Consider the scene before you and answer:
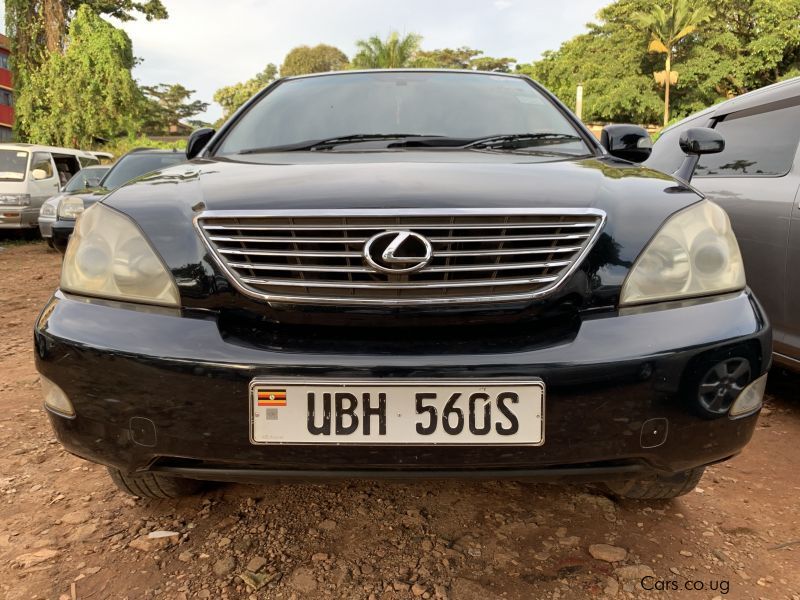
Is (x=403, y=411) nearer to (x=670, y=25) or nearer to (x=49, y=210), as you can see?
(x=49, y=210)

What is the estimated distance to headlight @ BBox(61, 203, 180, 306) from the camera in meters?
1.48

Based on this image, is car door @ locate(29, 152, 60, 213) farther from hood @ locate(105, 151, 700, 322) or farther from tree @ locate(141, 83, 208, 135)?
tree @ locate(141, 83, 208, 135)

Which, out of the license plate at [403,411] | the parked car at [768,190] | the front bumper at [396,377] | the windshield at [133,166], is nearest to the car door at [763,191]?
the parked car at [768,190]

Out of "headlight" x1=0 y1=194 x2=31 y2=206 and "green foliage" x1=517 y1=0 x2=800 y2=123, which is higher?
"green foliage" x1=517 y1=0 x2=800 y2=123

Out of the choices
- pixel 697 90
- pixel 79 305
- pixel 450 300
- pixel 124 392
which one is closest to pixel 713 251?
pixel 450 300

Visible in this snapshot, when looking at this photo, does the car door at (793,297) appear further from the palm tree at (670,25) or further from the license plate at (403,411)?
the palm tree at (670,25)

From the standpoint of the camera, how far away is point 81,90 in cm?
2320

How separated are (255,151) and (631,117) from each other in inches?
1226

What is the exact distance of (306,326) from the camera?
1456 millimetres

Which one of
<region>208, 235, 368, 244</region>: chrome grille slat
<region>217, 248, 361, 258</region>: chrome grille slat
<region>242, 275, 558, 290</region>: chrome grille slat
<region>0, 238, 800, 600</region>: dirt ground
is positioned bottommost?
<region>0, 238, 800, 600</region>: dirt ground

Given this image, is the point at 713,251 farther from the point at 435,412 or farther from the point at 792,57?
the point at 792,57

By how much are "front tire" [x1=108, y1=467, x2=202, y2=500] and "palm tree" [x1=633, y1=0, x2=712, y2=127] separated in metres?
29.2

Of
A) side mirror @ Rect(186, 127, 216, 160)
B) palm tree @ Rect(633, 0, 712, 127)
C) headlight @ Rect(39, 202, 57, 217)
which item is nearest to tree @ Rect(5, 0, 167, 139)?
headlight @ Rect(39, 202, 57, 217)

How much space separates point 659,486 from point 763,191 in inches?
67.2
